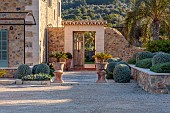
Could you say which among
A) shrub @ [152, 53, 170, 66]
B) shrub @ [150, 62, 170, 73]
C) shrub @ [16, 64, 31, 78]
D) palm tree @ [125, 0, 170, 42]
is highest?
palm tree @ [125, 0, 170, 42]

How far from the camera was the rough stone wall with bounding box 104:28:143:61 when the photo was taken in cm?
2562

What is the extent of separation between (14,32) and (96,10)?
29.3 metres

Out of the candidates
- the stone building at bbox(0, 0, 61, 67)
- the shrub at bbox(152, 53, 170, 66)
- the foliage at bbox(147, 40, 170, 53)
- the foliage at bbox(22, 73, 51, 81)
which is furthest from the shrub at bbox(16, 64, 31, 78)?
the foliage at bbox(147, 40, 170, 53)

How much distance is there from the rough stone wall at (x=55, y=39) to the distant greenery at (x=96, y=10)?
17.7 meters

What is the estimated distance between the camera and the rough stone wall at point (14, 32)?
70.5 feet

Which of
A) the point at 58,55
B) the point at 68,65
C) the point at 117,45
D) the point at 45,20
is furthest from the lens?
the point at 117,45

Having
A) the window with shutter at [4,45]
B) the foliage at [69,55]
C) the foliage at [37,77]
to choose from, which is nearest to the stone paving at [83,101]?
the foliage at [37,77]

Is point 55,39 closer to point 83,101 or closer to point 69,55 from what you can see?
point 69,55

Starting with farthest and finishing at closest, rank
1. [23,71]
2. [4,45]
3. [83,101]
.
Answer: [4,45]
[23,71]
[83,101]

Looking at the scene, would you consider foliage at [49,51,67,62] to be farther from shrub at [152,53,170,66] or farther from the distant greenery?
the distant greenery

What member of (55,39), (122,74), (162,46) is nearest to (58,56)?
(55,39)

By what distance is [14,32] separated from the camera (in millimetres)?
21578

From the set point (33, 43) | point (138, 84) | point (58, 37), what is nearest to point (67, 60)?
point (58, 37)

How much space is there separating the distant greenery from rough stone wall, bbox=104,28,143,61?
17025 millimetres
